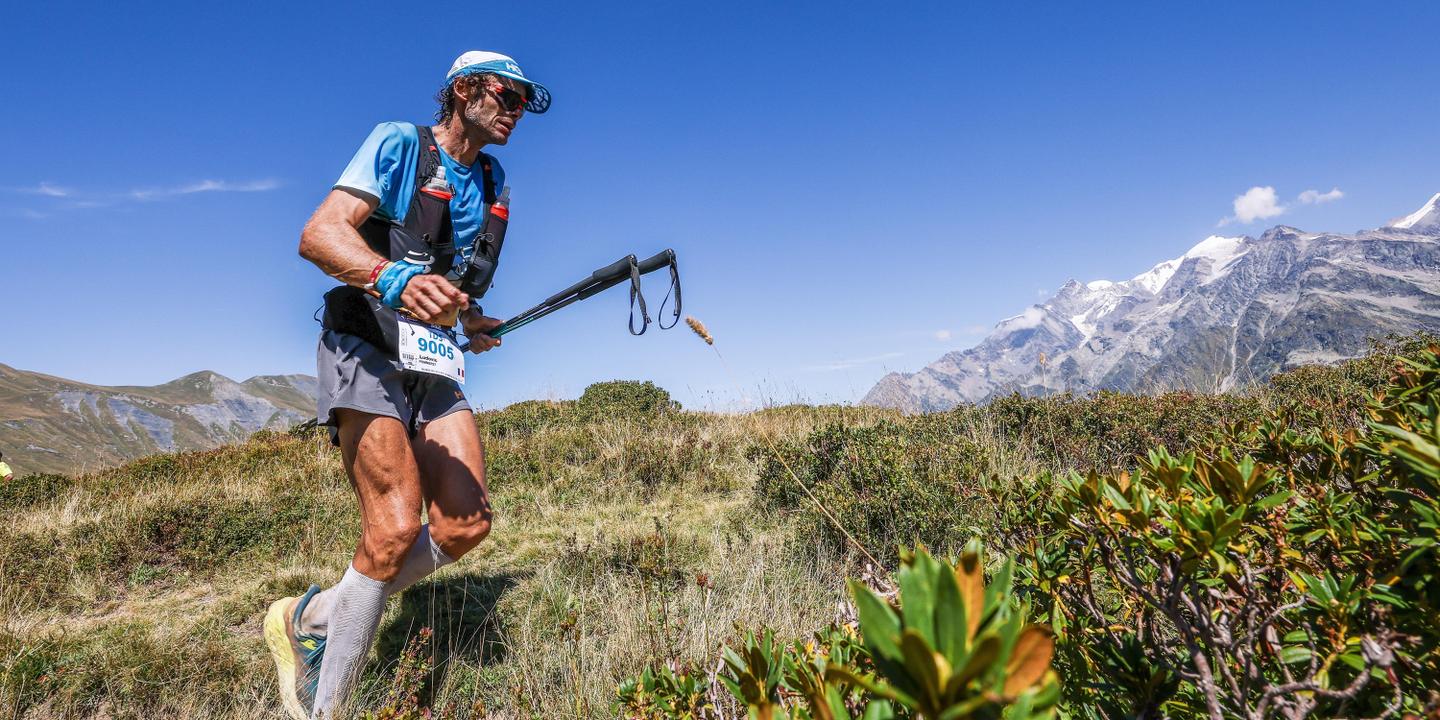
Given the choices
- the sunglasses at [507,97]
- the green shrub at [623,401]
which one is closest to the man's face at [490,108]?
the sunglasses at [507,97]

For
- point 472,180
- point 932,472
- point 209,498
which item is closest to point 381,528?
point 472,180

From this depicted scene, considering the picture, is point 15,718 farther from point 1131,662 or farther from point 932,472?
point 932,472

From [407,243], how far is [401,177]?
28cm

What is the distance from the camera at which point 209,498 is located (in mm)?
5531

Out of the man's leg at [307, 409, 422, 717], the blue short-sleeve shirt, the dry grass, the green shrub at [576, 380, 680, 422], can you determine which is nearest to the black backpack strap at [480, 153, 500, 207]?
the blue short-sleeve shirt

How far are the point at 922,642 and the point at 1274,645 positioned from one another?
1.09 meters

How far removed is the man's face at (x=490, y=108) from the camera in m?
2.86

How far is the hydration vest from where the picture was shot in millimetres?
2475

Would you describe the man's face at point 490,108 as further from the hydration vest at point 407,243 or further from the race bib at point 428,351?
the race bib at point 428,351

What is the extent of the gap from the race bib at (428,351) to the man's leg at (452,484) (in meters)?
0.26

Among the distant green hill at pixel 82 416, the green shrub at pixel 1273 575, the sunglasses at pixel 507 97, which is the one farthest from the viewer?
the distant green hill at pixel 82 416

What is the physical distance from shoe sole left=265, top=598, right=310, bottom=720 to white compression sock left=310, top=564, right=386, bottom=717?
0.38 feet

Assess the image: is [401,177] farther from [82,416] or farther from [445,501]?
[82,416]

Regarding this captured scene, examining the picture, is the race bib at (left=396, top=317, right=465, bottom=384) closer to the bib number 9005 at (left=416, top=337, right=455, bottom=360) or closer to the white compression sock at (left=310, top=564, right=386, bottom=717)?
the bib number 9005 at (left=416, top=337, right=455, bottom=360)
